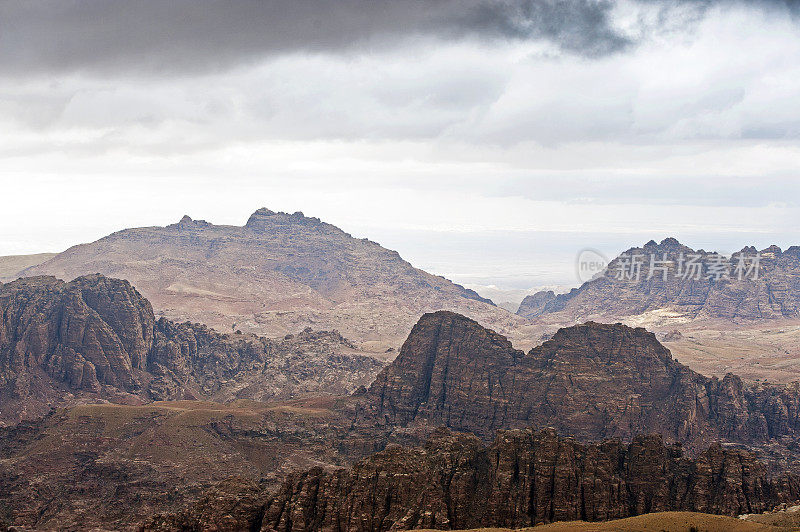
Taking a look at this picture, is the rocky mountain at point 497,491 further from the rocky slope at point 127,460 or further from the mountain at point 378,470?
the rocky slope at point 127,460

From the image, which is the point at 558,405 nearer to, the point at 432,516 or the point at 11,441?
the point at 432,516

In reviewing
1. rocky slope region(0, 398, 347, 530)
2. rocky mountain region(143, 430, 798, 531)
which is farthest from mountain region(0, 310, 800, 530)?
rocky slope region(0, 398, 347, 530)

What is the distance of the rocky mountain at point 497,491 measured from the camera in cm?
11031

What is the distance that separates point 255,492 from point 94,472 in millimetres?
65022

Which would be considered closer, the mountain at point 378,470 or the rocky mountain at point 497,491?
the rocky mountain at point 497,491

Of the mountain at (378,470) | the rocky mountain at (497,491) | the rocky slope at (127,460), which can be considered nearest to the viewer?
the rocky mountain at (497,491)

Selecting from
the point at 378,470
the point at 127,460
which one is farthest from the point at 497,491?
the point at 127,460

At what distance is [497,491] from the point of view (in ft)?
382

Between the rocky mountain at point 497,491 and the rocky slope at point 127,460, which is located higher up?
the rocky mountain at point 497,491

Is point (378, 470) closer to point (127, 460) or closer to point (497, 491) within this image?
point (497, 491)

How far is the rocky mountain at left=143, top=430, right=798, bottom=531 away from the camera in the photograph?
110312 mm

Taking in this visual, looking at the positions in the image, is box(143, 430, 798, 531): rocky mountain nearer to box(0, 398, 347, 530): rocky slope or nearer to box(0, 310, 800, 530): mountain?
box(0, 310, 800, 530): mountain

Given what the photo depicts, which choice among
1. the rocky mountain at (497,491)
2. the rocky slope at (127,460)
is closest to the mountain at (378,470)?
the rocky mountain at (497,491)

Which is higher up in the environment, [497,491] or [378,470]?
[378,470]
